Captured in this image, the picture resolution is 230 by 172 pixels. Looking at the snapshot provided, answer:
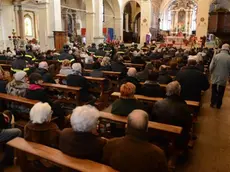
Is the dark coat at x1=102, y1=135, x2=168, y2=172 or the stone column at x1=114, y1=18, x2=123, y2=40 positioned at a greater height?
the stone column at x1=114, y1=18, x2=123, y2=40

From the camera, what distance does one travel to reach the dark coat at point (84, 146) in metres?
2.06

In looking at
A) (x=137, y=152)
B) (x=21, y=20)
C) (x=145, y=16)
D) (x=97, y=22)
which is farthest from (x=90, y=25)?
(x=137, y=152)

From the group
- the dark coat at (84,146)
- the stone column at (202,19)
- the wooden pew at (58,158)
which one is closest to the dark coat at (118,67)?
the wooden pew at (58,158)

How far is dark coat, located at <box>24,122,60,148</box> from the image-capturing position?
95.8 inches

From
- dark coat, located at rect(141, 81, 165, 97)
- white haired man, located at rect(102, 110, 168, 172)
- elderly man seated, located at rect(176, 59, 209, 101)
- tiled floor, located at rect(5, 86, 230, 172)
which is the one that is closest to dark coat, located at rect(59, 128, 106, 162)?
white haired man, located at rect(102, 110, 168, 172)

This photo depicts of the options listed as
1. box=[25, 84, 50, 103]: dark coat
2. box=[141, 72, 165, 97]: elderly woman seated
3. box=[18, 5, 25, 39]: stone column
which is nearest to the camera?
box=[25, 84, 50, 103]: dark coat

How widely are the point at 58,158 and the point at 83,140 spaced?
10.7 inches

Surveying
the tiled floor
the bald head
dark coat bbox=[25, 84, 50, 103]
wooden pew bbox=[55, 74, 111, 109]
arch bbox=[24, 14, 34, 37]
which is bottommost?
the tiled floor

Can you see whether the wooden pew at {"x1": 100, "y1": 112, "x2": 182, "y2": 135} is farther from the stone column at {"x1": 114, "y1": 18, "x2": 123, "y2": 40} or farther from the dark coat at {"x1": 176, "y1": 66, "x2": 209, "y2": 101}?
the stone column at {"x1": 114, "y1": 18, "x2": 123, "y2": 40}

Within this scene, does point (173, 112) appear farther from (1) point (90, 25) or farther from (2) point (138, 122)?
(1) point (90, 25)

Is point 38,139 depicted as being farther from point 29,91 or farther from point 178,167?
point 178,167

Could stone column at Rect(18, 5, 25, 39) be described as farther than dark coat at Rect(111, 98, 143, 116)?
Yes

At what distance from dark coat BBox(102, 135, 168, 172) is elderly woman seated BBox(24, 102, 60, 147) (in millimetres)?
872

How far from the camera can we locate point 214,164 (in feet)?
10.8
